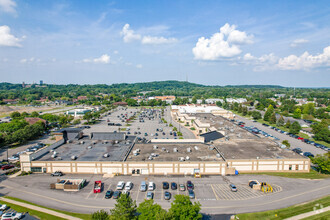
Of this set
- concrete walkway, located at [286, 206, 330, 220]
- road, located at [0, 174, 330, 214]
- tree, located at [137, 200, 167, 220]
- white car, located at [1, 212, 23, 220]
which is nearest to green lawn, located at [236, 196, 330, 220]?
concrete walkway, located at [286, 206, 330, 220]

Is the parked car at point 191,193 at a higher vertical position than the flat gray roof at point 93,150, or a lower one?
lower

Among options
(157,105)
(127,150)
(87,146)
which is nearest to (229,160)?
(127,150)

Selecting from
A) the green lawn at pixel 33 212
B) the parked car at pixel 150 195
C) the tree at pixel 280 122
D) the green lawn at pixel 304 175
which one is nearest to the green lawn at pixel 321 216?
the green lawn at pixel 304 175

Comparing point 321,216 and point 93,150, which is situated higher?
point 93,150

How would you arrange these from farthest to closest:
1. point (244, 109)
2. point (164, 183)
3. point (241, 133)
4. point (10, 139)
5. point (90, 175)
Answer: point (244, 109), point (241, 133), point (10, 139), point (90, 175), point (164, 183)

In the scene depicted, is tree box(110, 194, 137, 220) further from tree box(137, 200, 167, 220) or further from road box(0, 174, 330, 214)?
road box(0, 174, 330, 214)

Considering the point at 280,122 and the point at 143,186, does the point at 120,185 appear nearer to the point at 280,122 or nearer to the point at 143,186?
the point at 143,186

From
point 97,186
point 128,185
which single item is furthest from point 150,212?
point 97,186

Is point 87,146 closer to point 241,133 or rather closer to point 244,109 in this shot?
point 241,133

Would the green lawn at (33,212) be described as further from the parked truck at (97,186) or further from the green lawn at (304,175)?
the green lawn at (304,175)

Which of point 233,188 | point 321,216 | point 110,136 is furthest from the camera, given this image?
point 110,136

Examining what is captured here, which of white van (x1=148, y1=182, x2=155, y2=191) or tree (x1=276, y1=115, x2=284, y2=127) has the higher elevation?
tree (x1=276, y1=115, x2=284, y2=127)
